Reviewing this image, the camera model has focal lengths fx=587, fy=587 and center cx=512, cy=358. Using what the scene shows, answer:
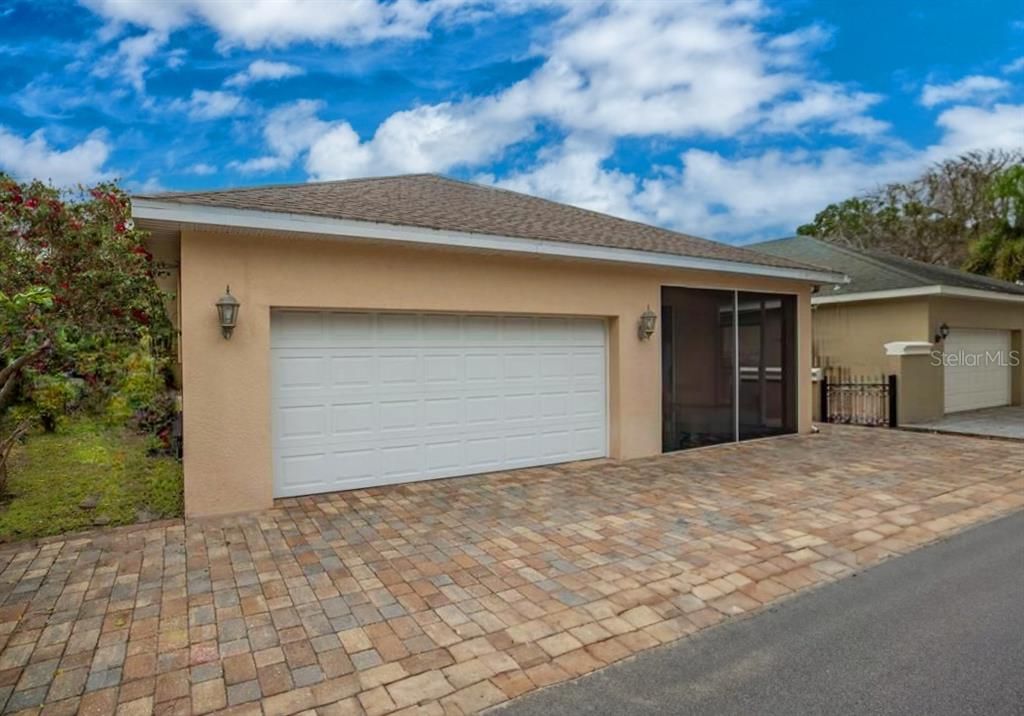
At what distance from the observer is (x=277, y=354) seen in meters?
6.35

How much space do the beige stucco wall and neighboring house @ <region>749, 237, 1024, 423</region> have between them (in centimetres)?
804

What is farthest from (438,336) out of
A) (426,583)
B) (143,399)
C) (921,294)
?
(921,294)

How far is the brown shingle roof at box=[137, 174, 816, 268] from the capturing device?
6.21 meters

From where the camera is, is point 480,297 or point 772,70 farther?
point 772,70

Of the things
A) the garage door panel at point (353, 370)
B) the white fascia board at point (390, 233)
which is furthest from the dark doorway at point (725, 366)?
the garage door panel at point (353, 370)

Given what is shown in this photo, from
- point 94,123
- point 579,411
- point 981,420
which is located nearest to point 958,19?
point 981,420

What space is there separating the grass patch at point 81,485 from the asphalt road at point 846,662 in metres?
5.01

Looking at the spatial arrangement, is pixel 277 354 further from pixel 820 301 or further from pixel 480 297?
pixel 820 301

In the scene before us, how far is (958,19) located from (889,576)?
640 inches

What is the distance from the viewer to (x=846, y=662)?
310 centimetres

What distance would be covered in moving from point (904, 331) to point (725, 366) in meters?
5.85

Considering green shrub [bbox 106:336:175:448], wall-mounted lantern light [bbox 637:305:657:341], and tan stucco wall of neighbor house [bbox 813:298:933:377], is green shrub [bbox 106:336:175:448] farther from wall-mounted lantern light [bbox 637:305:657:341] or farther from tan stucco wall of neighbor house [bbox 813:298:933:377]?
tan stucco wall of neighbor house [bbox 813:298:933:377]

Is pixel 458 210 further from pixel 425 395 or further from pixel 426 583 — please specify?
pixel 426 583

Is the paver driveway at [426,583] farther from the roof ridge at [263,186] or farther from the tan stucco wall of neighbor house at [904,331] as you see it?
the tan stucco wall of neighbor house at [904,331]
